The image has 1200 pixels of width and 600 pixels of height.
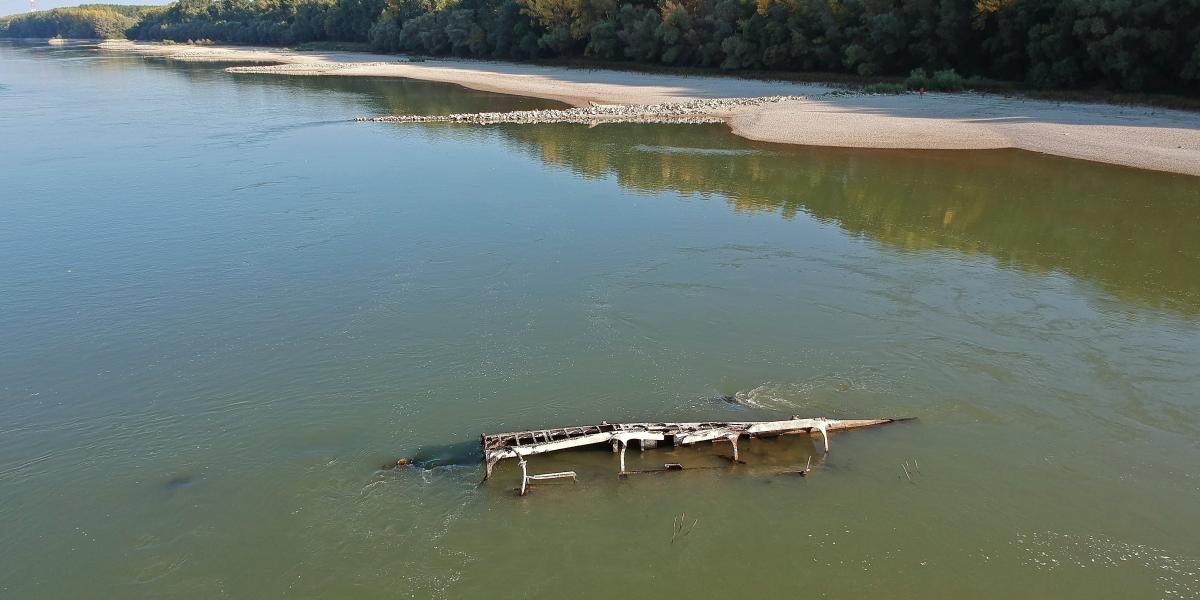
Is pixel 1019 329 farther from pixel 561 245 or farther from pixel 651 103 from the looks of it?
pixel 651 103

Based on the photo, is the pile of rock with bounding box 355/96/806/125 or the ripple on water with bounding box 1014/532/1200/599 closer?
the ripple on water with bounding box 1014/532/1200/599

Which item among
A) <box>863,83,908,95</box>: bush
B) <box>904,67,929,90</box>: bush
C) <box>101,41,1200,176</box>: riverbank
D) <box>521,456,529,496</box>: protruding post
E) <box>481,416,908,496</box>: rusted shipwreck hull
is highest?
<box>904,67,929,90</box>: bush

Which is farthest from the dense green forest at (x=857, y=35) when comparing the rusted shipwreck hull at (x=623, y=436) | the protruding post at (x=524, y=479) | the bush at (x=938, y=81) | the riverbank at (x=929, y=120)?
the protruding post at (x=524, y=479)

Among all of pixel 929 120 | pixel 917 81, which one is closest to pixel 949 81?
pixel 917 81

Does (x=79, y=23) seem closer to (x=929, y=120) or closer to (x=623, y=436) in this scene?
(x=929, y=120)

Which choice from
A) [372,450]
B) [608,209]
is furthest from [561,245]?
[372,450]

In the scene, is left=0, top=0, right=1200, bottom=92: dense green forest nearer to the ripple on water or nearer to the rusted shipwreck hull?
the ripple on water

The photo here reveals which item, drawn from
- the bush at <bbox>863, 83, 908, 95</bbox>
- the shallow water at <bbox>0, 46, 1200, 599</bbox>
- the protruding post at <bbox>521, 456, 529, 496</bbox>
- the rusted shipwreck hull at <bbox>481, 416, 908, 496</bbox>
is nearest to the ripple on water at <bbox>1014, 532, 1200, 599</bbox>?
the shallow water at <bbox>0, 46, 1200, 599</bbox>
